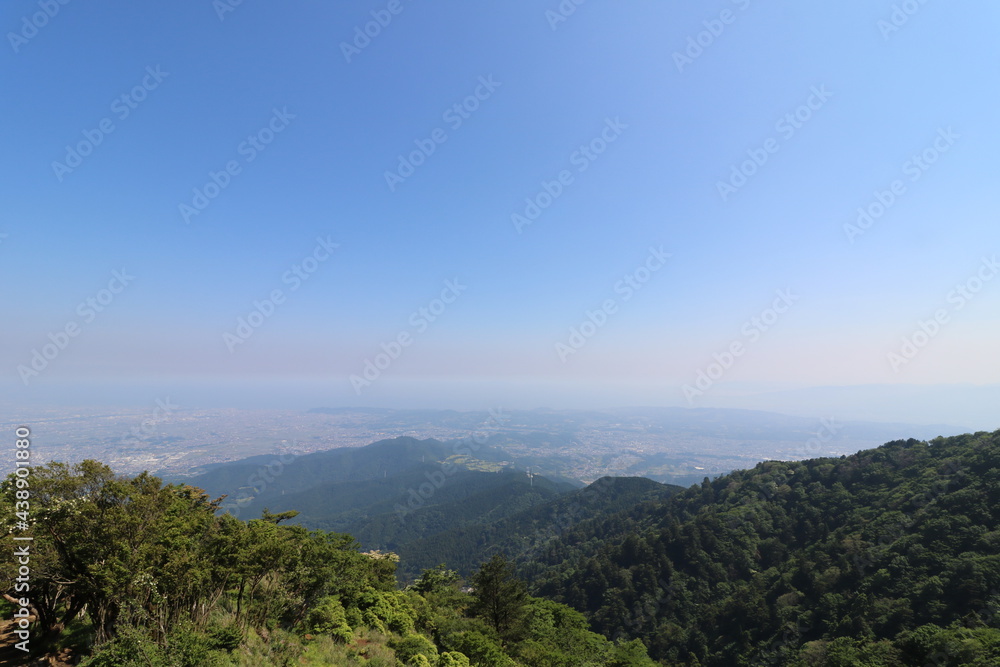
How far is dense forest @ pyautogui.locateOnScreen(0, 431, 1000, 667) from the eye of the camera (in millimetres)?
9273

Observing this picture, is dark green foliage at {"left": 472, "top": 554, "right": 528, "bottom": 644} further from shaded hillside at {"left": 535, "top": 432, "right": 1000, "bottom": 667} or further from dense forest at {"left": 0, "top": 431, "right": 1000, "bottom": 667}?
shaded hillside at {"left": 535, "top": 432, "right": 1000, "bottom": 667}

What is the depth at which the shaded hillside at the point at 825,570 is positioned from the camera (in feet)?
124

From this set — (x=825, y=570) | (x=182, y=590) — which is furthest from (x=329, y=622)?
(x=825, y=570)

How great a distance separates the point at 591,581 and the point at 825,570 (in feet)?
130

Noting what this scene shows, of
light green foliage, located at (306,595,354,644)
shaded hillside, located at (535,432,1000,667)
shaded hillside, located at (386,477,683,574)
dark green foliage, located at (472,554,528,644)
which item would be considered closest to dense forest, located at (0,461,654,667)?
light green foliage, located at (306,595,354,644)

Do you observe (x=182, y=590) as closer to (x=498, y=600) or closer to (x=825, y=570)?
(x=498, y=600)

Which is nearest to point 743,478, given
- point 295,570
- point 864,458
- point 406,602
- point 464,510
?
point 864,458

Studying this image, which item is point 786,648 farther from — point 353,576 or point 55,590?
point 55,590

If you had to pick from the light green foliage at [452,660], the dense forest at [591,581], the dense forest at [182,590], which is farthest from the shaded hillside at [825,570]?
the dense forest at [182,590]

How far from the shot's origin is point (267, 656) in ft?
38.7

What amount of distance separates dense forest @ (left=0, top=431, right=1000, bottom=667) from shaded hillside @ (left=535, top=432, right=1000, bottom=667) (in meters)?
0.26

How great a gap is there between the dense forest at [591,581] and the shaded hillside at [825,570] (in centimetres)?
26

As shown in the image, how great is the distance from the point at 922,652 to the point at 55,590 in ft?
191

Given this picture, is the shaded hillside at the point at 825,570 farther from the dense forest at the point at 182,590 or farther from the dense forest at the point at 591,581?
the dense forest at the point at 182,590
